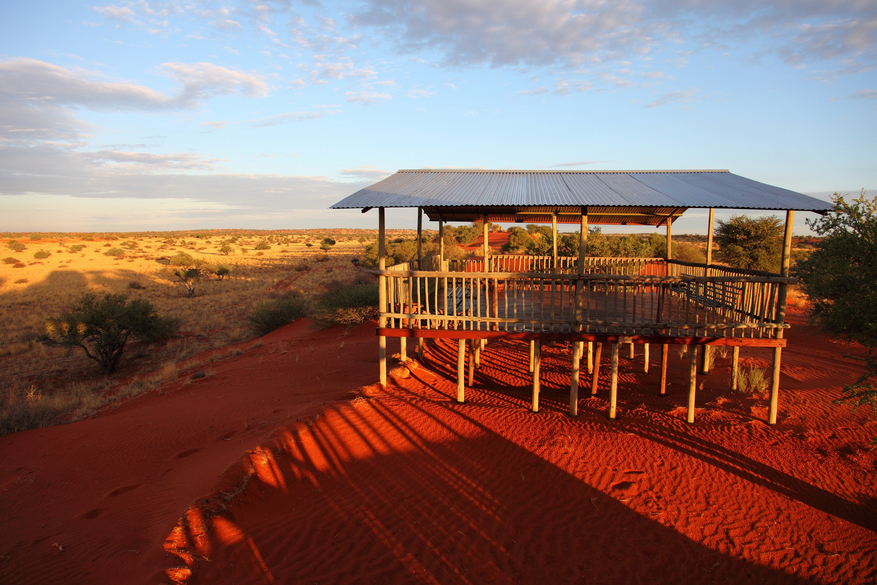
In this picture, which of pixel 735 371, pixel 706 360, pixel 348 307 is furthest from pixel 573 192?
Result: pixel 348 307

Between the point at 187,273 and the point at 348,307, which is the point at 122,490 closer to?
the point at 348,307

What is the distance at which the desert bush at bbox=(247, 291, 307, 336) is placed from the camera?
66.1ft

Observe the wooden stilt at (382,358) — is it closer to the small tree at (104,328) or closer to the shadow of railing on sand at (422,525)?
the shadow of railing on sand at (422,525)

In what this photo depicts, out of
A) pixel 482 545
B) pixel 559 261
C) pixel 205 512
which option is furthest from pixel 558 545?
pixel 559 261

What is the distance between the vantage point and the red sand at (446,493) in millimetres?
4773

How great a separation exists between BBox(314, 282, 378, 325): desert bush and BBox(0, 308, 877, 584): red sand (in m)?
9.27

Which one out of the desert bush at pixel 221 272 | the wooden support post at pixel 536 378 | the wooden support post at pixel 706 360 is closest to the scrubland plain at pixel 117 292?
the desert bush at pixel 221 272

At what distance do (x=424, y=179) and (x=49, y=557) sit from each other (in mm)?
8737

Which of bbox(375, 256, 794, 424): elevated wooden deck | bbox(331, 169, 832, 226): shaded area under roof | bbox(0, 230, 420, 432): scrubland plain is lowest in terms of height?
bbox(0, 230, 420, 432): scrubland plain

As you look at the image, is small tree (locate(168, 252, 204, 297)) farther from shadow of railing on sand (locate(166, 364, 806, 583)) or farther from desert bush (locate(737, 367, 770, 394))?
desert bush (locate(737, 367, 770, 394))

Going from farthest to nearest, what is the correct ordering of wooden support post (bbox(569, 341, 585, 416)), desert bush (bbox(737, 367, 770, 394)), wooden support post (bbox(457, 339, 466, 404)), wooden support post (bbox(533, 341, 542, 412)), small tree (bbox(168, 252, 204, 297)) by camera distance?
small tree (bbox(168, 252, 204, 297)) < desert bush (bbox(737, 367, 770, 394)) < wooden support post (bbox(457, 339, 466, 404)) < wooden support post (bbox(533, 341, 542, 412)) < wooden support post (bbox(569, 341, 585, 416))

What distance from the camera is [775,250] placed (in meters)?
20.4

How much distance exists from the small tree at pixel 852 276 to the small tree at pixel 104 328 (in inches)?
754

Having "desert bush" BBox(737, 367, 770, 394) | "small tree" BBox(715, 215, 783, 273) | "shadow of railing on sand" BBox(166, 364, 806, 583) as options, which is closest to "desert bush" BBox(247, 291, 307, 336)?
"shadow of railing on sand" BBox(166, 364, 806, 583)
